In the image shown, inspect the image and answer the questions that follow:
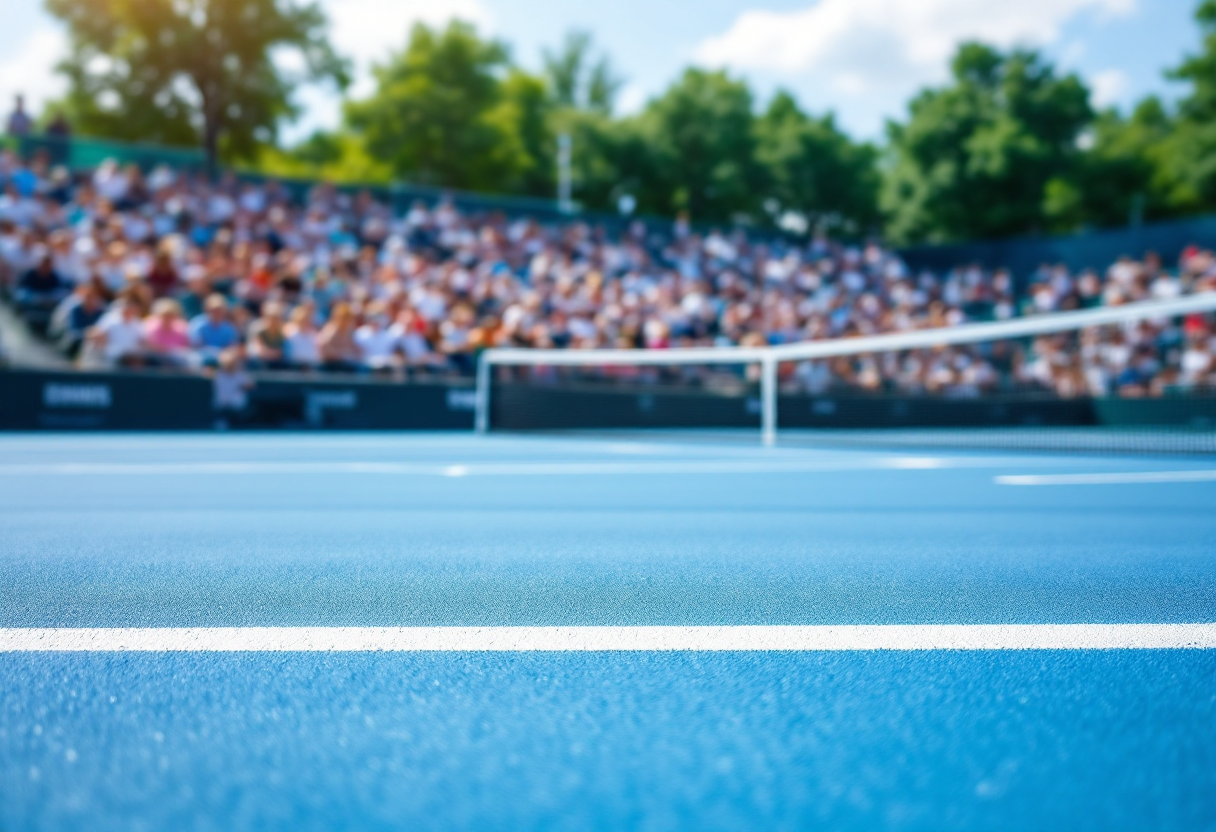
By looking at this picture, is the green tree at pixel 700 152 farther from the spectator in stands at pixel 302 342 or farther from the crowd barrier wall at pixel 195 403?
the spectator in stands at pixel 302 342

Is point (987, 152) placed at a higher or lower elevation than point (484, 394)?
higher

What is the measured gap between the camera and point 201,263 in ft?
47.1

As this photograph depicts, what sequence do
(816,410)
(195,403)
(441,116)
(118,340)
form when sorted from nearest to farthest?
(118,340)
(195,403)
(816,410)
(441,116)

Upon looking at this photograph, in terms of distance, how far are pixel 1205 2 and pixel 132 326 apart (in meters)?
52.8

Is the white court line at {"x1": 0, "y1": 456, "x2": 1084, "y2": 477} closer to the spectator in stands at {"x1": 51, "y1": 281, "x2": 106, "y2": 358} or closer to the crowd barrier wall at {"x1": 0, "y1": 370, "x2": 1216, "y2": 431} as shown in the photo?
the crowd barrier wall at {"x1": 0, "y1": 370, "x2": 1216, "y2": 431}

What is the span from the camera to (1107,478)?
21.4 feet

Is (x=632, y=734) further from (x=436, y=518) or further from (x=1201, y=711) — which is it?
(x=436, y=518)

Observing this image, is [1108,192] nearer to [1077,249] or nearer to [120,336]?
[1077,249]

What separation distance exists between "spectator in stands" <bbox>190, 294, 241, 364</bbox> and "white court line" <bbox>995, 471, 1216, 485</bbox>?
9.56 meters

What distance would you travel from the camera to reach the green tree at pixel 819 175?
148 feet

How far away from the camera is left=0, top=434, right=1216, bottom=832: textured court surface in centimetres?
125

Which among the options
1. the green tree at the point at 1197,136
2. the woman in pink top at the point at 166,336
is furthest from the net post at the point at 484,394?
the green tree at the point at 1197,136

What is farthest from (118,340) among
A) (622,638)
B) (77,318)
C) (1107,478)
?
(622,638)

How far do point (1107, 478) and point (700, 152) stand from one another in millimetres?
40771
